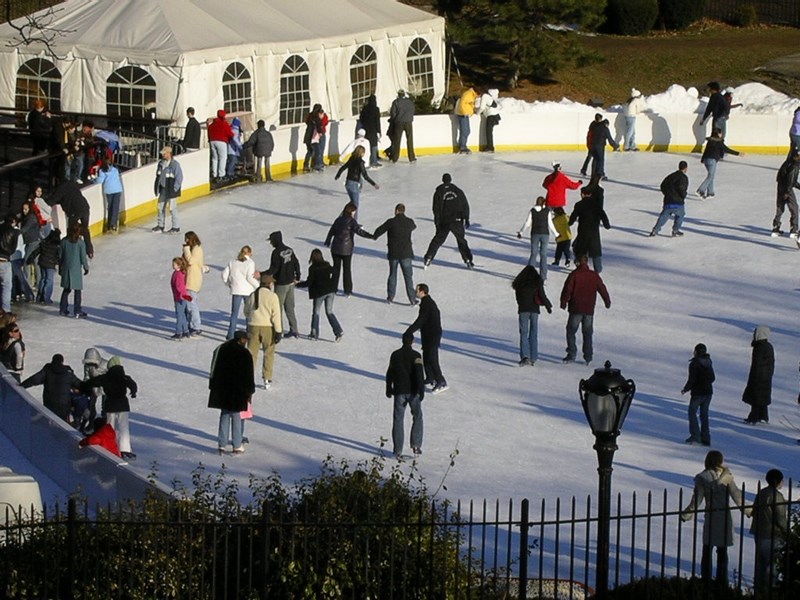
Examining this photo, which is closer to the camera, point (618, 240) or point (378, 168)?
point (618, 240)

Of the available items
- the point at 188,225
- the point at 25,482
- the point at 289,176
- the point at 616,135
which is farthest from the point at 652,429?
the point at 616,135

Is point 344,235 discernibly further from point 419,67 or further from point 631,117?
point 419,67

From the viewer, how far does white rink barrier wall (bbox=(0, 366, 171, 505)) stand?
48.9 feet

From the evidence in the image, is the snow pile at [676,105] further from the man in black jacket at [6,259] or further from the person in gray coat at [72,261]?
the man in black jacket at [6,259]

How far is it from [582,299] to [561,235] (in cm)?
402

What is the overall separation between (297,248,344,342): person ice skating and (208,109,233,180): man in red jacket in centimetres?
882

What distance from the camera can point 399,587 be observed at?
1138 cm

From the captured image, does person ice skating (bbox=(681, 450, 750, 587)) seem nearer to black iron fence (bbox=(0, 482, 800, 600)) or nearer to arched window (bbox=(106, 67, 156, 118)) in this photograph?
black iron fence (bbox=(0, 482, 800, 600))

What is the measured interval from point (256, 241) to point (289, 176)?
4.92m

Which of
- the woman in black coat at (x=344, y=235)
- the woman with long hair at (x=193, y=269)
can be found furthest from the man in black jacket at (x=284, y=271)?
A: the woman in black coat at (x=344, y=235)

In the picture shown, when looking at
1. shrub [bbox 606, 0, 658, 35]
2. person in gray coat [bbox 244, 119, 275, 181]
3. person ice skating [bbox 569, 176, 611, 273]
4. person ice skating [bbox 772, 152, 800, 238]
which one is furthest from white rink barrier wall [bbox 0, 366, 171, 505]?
shrub [bbox 606, 0, 658, 35]

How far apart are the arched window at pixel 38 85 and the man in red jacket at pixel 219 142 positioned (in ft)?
16.9

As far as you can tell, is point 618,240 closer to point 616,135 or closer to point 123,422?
point 616,135

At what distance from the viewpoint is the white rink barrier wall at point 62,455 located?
587 inches
